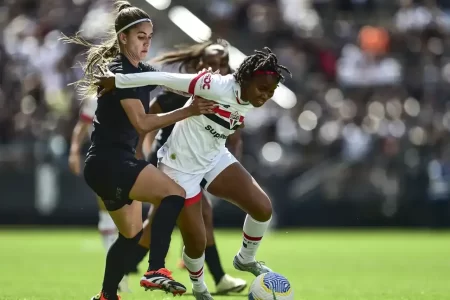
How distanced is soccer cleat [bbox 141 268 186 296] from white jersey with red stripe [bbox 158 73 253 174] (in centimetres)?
120

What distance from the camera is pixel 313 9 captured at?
821 inches

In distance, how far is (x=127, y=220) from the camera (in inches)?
282

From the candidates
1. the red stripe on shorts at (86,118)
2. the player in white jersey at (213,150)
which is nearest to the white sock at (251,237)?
the player in white jersey at (213,150)

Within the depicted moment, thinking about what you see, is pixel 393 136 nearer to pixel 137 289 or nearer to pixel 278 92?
pixel 278 92

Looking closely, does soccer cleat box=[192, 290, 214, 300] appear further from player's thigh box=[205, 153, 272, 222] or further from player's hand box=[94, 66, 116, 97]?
player's hand box=[94, 66, 116, 97]

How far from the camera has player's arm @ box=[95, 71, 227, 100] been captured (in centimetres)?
695

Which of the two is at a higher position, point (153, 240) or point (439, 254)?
point (153, 240)

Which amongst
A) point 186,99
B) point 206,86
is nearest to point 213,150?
point 206,86

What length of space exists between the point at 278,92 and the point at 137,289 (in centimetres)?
1004

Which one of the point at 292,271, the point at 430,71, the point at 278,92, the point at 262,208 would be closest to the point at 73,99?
the point at 278,92

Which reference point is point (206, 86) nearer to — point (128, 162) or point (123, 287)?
point (128, 162)

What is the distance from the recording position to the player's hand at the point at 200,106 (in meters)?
7.13

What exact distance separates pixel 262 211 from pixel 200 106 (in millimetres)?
1199

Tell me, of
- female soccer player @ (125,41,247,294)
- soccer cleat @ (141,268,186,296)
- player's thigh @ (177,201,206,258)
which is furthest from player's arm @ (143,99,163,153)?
soccer cleat @ (141,268,186,296)
